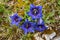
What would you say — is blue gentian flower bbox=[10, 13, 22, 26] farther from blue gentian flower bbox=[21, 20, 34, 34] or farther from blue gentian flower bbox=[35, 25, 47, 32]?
blue gentian flower bbox=[35, 25, 47, 32]

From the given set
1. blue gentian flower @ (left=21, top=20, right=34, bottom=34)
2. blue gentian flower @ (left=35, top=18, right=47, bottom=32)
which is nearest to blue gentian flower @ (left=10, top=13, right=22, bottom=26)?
blue gentian flower @ (left=21, top=20, right=34, bottom=34)

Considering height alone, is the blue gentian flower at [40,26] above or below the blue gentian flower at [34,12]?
below

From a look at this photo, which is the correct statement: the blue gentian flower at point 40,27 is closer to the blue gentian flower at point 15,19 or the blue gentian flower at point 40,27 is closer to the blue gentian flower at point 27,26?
the blue gentian flower at point 27,26

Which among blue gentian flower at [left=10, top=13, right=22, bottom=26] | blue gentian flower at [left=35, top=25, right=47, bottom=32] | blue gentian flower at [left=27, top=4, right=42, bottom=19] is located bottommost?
blue gentian flower at [left=35, top=25, right=47, bottom=32]

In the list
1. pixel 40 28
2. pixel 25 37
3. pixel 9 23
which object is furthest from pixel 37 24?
pixel 9 23

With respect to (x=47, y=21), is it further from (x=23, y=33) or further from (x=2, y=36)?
(x=2, y=36)

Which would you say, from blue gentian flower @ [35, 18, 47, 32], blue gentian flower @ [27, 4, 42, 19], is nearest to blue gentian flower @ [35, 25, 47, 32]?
blue gentian flower @ [35, 18, 47, 32]

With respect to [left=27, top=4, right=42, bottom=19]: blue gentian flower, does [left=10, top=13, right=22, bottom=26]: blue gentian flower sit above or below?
below

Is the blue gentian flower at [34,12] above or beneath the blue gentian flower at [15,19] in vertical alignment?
above

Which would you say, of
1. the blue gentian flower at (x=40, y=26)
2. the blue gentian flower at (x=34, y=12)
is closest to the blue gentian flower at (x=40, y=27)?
the blue gentian flower at (x=40, y=26)

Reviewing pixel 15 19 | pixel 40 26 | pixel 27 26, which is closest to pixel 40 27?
pixel 40 26

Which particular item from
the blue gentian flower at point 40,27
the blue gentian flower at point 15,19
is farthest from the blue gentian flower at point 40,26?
the blue gentian flower at point 15,19

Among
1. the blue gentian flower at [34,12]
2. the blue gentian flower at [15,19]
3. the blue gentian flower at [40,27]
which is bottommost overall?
the blue gentian flower at [40,27]
